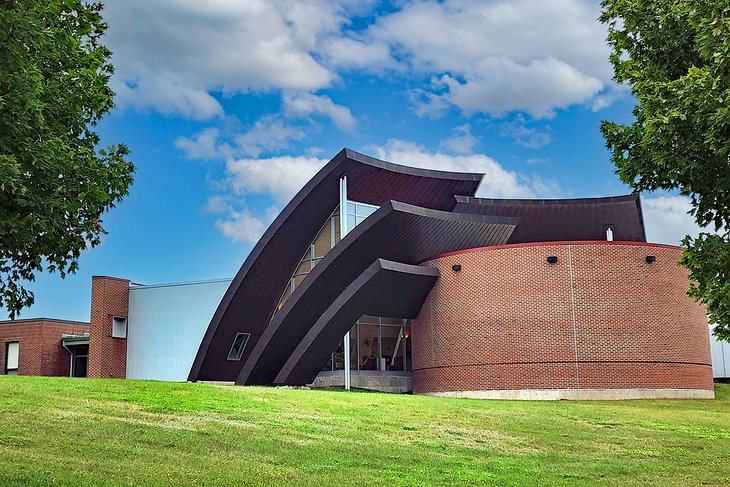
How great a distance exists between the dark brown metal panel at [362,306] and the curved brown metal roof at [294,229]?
546cm

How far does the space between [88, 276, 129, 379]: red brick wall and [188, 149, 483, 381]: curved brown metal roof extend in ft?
28.4

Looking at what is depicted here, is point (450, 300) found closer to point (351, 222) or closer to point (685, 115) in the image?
point (351, 222)

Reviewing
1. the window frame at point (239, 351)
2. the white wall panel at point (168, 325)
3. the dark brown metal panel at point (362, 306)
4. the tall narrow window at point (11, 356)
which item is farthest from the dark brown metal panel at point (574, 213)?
the tall narrow window at point (11, 356)

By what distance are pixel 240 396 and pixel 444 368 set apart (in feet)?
39.1

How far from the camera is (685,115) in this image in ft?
35.3

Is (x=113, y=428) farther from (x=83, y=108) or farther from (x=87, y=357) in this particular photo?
(x=87, y=357)

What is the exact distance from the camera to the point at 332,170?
34594mm

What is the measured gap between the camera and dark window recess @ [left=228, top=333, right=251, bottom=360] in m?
39.9

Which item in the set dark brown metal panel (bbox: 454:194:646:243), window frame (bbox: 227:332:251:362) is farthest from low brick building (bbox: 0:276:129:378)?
dark brown metal panel (bbox: 454:194:646:243)

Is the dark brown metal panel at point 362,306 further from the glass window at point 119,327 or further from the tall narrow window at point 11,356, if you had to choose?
the tall narrow window at point 11,356

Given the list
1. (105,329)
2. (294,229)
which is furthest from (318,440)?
(105,329)

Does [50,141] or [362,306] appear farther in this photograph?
[362,306]

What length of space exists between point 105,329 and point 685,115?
39580 millimetres

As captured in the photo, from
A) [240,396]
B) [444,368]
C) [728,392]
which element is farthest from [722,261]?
[728,392]
